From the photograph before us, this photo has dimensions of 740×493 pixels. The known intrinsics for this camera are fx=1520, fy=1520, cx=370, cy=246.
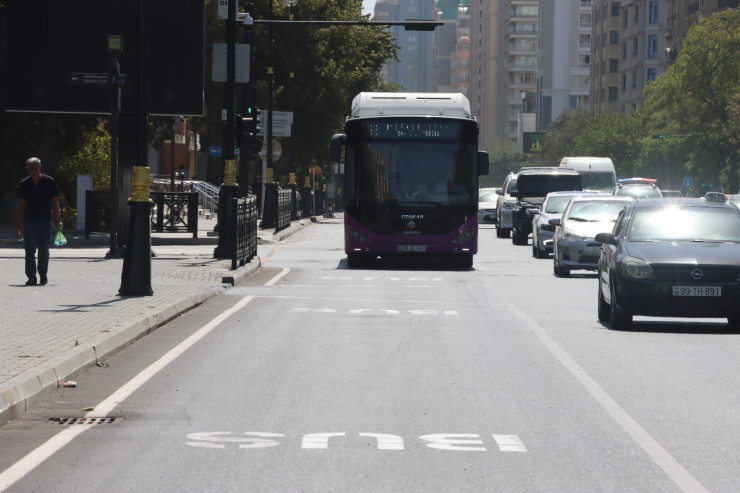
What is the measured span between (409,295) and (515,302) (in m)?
1.85

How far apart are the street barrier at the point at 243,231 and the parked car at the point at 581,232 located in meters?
5.84

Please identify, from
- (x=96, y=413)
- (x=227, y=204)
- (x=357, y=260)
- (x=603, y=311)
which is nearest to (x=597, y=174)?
(x=357, y=260)

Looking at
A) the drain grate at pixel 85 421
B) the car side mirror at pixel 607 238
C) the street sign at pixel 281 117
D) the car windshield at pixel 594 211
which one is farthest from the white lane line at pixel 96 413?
the street sign at pixel 281 117

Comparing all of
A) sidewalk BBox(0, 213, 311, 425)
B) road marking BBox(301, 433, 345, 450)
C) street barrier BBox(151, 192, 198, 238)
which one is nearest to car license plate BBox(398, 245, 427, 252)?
sidewalk BBox(0, 213, 311, 425)

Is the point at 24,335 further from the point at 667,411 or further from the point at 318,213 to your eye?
the point at 318,213

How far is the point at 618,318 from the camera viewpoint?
17.0 m

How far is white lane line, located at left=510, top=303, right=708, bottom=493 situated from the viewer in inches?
304

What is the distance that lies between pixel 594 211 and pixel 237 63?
7.77 m

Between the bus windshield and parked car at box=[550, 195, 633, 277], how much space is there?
2.03 metres

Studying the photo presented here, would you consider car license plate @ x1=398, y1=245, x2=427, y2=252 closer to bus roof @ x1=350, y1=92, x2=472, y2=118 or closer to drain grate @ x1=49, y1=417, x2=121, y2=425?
bus roof @ x1=350, y1=92, x2=472, y2=118

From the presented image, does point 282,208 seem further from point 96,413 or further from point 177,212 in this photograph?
point 96,413

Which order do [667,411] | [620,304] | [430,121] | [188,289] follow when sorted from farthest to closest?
[430,121]
[188,289]
[620,304]
[667,411]

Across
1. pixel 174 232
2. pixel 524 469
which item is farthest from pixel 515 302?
pixel 174 232

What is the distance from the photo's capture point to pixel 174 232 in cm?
→ 4209
